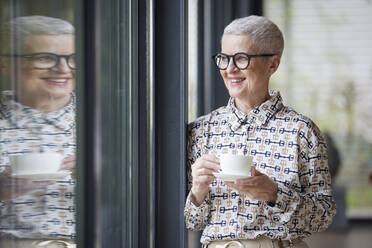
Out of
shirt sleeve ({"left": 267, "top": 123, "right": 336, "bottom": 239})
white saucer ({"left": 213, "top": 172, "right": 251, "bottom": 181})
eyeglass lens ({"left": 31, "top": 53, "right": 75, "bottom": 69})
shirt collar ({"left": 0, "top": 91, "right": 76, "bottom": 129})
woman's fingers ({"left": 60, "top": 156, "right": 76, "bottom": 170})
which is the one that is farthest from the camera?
shirt sleeve ({"left": 267, "top": 123, "right": 336, "bottom": 239})

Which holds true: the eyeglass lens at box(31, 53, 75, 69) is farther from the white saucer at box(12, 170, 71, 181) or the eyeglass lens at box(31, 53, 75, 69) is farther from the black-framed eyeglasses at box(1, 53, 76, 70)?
the white saucer at box(12, 170, 71, 181)

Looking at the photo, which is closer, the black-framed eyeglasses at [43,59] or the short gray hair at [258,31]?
the black-framed eyeglasses at [43,59]

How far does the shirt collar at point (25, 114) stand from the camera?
971 mm

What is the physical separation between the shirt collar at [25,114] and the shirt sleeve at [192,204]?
2.23ft

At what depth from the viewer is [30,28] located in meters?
1.05

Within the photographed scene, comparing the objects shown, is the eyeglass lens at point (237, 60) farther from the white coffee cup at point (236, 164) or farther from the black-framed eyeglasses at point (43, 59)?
the black-framed eyeglasses at point (43, 59)

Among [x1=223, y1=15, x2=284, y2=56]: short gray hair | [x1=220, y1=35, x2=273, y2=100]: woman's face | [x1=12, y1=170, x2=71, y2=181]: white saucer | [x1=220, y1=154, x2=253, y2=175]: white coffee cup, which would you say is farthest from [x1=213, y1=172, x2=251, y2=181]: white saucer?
[x1=12, y1=170, x2=71, y2=181]: white saucer

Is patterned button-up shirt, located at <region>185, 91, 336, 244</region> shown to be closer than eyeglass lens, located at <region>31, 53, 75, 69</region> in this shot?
No

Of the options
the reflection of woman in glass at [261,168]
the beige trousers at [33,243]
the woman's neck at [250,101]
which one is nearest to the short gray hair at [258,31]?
the reflection of woman in glass at [261,168]

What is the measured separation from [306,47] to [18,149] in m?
5.27

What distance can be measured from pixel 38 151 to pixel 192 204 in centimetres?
76

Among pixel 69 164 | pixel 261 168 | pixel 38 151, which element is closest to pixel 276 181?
pixel 261 168

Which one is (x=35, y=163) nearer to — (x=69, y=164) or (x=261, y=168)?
(x=69, y=164)

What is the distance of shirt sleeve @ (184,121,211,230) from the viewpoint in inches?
70.3
